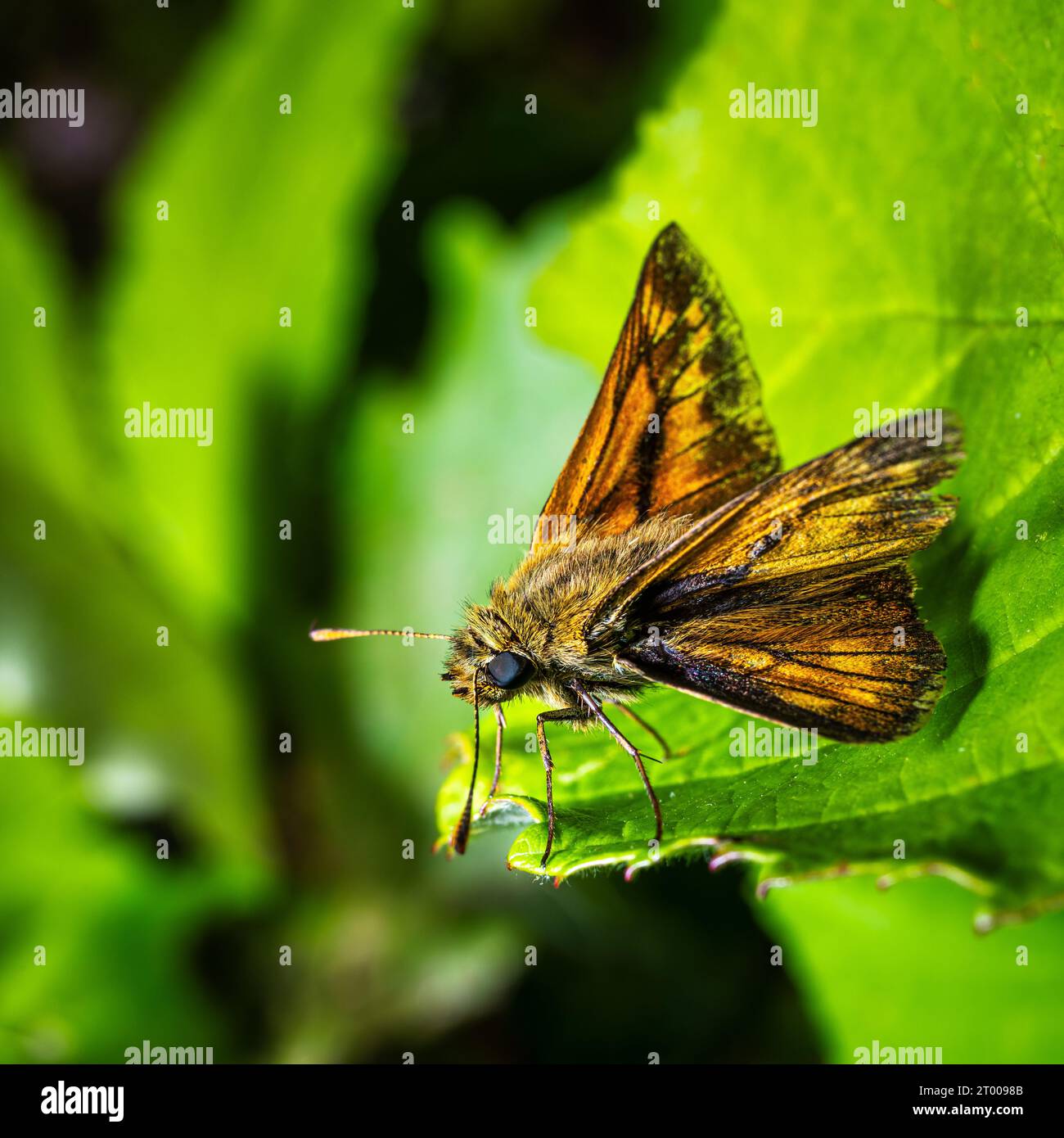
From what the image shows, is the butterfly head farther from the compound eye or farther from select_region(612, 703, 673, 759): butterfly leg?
select_region(612, 703, 673, 759): butterfly leg

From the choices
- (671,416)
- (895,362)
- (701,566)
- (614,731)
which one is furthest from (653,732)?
(895,362)

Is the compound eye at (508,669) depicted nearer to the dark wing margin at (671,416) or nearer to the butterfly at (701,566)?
the butterfly at (701,566)

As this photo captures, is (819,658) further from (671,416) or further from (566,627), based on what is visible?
(671,416)

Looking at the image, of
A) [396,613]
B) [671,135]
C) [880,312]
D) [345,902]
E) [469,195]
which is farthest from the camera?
[469,195]

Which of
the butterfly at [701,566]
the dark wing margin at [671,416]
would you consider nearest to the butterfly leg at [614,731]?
the butterfly at [701,566]

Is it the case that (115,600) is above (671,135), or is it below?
below
